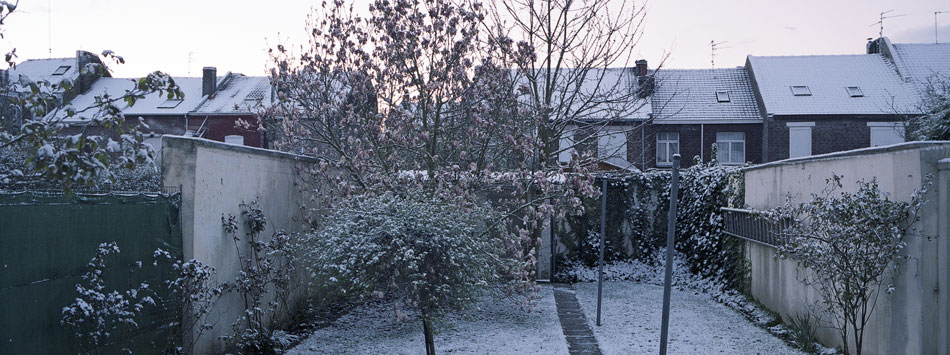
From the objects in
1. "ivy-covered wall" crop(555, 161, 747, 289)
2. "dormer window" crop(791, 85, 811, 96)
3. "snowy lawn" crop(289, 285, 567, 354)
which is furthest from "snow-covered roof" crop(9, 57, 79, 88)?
"dormer window" crop(791, 85, 811, 96)

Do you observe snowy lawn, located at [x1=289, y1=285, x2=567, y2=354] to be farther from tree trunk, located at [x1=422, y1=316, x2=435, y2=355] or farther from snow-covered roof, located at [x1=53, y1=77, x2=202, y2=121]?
snow-covered roof, located at [x1=53, y1=77, x2=202, y2=121]

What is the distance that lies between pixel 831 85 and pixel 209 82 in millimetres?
24958

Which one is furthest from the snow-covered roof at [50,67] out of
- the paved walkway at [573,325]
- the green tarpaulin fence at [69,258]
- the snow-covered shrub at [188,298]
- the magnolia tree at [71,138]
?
the magnolia tree at [71,138]

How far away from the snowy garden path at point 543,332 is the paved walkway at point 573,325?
Answer: 10cm

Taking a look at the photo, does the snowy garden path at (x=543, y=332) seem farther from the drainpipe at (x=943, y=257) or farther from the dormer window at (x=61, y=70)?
the dormer window at (x=61, y=70)

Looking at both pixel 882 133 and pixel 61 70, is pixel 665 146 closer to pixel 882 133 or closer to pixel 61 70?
pixel 882 133

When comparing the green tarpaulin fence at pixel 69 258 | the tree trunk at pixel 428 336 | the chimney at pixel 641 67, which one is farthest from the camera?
the chimney at pixel 641 67

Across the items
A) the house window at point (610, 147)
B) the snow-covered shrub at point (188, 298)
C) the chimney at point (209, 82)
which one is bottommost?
the snow-covered shrub at point (188, 298)

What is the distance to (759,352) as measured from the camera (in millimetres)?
7953

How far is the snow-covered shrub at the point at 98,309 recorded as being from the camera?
5.06 m

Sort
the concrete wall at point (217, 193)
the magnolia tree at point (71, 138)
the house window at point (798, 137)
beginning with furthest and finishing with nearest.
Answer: the house window at point (798, 137) < the concrete wall at point (217, 193) < the magnolia tree at point (71, 138)

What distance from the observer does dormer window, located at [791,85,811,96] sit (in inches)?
990

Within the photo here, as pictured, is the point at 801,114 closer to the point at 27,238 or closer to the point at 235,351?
the point at 235,351

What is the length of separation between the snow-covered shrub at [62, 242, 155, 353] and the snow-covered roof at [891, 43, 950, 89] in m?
26.6
